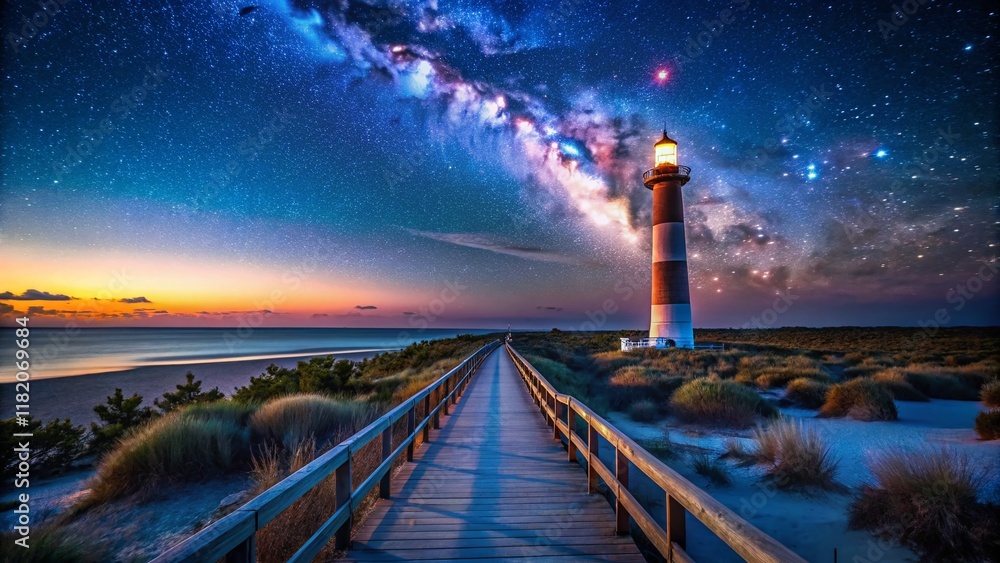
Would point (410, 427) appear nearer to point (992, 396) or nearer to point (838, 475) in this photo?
point (838, 475)

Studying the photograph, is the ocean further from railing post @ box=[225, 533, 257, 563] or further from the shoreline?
railing post @ box=[225, 533, 257, 563]

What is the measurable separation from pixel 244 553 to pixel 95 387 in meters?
33.3

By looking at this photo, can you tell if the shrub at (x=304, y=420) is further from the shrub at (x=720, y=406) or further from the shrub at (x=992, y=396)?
the shrub at (x=992, y=396)

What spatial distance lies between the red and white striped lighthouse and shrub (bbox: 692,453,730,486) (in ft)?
66.1

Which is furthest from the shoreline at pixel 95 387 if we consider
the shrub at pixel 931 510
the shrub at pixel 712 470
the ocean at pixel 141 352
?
the shrub at pixel 931 510

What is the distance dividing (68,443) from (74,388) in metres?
22.9

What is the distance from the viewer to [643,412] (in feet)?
37.2

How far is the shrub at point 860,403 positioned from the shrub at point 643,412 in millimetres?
4191

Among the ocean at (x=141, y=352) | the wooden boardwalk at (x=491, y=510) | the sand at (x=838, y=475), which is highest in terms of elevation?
the wooden boardwalk at (x=491, y=510)

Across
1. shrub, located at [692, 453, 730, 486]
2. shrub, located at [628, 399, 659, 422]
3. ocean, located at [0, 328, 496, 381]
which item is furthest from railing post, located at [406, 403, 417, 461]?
ocean, located at [0, 328, 496, 381]

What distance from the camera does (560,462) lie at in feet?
19.3

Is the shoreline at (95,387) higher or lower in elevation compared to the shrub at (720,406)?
lower

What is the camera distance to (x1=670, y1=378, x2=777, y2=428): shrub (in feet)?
33.1

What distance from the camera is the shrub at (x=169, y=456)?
6184 millimetres
